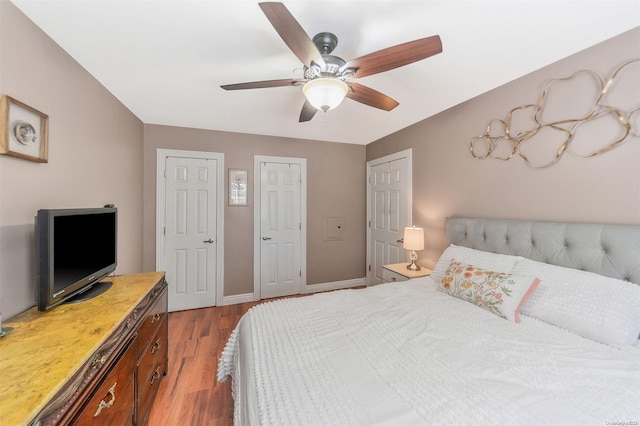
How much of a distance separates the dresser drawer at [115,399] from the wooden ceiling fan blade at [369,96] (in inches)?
77.6

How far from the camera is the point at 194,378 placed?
6.42ft

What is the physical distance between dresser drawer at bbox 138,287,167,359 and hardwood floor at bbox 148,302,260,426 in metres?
0.51

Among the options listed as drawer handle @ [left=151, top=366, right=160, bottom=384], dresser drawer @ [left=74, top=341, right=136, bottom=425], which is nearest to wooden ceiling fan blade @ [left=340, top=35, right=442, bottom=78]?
dresser drawer @ [left=74, top=341, right=136, bottom=425]

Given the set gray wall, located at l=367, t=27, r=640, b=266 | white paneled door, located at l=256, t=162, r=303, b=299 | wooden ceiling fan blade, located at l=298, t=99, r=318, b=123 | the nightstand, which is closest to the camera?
gray wall, located at l=367, t=27, r=640, b=266

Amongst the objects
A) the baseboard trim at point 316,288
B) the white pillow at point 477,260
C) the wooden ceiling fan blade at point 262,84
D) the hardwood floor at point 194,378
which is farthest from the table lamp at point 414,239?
the hardwood floor at point 194,378

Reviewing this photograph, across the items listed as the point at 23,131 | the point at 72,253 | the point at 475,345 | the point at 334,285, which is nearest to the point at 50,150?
the point at 23,131

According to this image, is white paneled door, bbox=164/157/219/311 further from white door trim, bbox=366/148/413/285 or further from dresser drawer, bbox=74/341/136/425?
white door trim, bbox=366/148/413/285

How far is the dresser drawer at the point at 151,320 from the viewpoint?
145 centimetres

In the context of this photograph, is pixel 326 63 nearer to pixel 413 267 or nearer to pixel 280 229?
pixel 413 267

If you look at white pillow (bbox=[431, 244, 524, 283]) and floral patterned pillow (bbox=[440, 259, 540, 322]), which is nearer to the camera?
floral patterned pillow (bbox=[440, 259, 540, 322])

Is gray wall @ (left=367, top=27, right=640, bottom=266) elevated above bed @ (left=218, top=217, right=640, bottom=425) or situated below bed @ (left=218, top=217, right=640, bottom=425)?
above

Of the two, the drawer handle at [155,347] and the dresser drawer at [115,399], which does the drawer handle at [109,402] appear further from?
the drawer handle at [155,347]

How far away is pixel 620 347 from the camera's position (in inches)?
46.8

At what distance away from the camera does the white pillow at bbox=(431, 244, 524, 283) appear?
1805 millimetres
